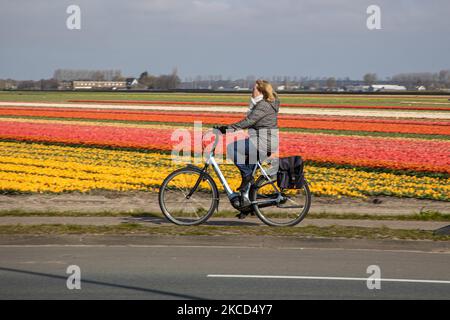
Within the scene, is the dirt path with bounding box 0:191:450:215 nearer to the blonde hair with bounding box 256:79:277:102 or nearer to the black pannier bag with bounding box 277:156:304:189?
the black pannier bag with bounding box 277:156:304:189

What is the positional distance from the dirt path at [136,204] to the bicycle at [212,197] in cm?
194

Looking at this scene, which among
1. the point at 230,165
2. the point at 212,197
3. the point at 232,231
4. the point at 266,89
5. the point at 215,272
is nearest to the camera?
the point at 215,272

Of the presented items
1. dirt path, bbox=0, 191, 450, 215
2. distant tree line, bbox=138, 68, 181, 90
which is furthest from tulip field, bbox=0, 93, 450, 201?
distant tree line, bbox=138, 68, 181, 90

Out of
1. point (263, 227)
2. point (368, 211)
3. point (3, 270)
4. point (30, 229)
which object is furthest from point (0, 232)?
point (368, 211)

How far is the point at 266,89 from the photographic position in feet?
33.7

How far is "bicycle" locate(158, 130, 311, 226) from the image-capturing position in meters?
10.5

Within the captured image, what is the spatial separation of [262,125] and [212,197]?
1254 millimetres

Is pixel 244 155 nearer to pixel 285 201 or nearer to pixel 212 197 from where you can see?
pixel 212 197

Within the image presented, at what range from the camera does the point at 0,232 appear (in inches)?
A: 384

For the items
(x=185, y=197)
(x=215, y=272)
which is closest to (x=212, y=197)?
(x=185, y=197)

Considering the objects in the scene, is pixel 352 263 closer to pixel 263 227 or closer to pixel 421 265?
pixel 421 265

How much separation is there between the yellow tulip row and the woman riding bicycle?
491 cm
